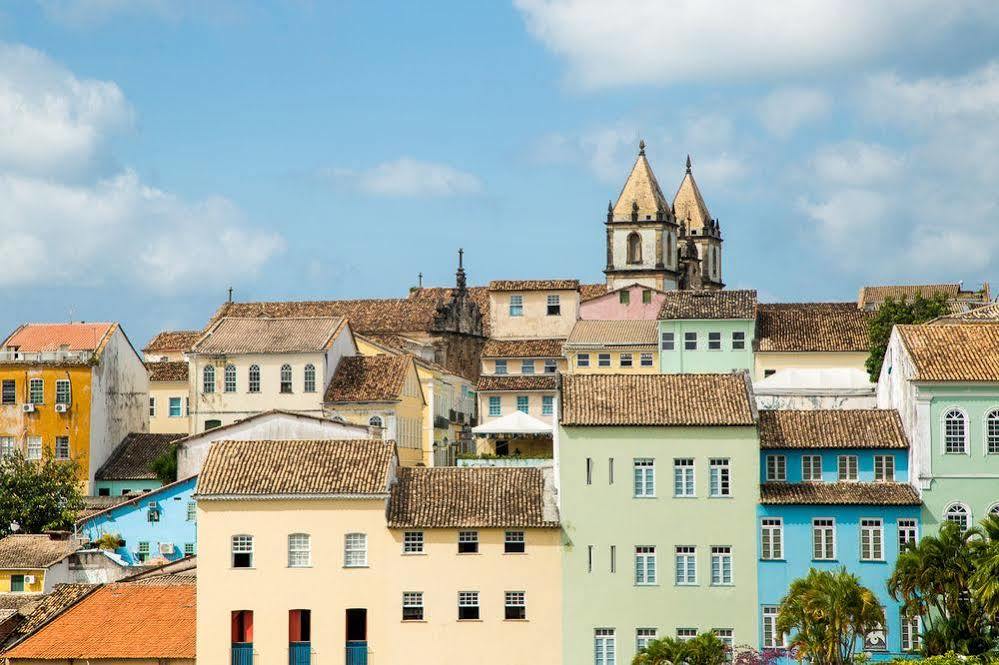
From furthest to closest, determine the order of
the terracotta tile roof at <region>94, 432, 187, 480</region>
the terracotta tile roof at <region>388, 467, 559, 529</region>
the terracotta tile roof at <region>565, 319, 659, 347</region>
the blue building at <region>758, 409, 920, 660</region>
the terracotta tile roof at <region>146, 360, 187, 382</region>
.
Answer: the terracotta tile roof at <region>146, 360, 187, 382</region>, the terracotta tile roof at <region>565, 319, 659, 347</region>, the terracotta tile roof at <region>94, 432, 187, 480</region>, the terracotta tile roof at <region>388, 467, 559, 529</region>, the blue building at <region>758, 409, 920, 660</region>

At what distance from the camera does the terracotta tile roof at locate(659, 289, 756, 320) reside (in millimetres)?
99312

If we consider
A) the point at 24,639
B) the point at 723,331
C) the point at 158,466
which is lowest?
the point at 24,639

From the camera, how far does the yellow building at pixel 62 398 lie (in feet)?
310

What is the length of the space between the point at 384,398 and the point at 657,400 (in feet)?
91.0

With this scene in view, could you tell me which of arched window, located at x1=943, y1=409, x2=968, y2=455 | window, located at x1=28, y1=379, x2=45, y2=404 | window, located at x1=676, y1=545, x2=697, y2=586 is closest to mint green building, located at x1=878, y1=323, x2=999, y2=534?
arched window, located at x1=943, y1=409, x2=968, y2=455

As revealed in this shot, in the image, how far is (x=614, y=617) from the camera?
209ft

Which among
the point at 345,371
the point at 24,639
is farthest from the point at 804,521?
the point at 345,371

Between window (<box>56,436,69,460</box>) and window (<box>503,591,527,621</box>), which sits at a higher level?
window (<box>56,436,69,460</box>)

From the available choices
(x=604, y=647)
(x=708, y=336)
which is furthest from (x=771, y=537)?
(x=708, y=336)

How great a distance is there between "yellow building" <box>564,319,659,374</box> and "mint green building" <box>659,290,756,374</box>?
1.20 metres

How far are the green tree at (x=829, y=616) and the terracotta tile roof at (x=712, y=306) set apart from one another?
40.9 meters

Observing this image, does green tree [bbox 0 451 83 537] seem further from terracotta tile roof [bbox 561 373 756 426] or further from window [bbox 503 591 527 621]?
terracotta tile roof [bbox 561 373 756 426]

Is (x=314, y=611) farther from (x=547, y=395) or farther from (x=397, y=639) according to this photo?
(x=547, y=395)

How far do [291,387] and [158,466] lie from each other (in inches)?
293
